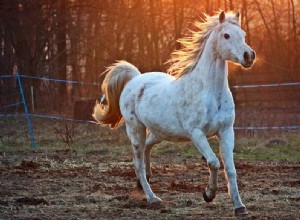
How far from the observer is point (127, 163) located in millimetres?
11234

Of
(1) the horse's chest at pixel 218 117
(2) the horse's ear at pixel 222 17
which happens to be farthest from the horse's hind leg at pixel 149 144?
(2) the horse's ear at pixel 222 17

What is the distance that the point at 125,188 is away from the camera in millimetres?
8508

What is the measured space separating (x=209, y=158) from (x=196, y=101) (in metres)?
0.57

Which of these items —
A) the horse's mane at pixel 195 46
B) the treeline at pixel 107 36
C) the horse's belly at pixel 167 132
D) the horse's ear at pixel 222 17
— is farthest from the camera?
the treeline at pixel 107 36

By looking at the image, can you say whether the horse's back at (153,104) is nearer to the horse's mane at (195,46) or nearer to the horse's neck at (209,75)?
the horse's mane at (195,46)

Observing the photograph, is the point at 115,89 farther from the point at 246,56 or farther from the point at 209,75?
the point at 246,56

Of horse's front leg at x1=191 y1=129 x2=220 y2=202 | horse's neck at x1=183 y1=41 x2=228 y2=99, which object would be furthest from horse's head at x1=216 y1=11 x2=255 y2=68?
horse's front leg at x1=191 y1=129 x2=220 y2=202

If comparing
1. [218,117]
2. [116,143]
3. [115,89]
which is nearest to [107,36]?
[116,143]

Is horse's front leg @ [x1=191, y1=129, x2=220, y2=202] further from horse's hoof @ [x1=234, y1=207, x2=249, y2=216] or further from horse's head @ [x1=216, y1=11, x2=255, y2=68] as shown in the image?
horse's head @ [x1=216, y1=11, x2=255, y2=68]

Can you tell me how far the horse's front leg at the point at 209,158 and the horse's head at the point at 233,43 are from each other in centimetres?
75

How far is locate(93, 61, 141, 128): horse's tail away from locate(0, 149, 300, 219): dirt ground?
81 cm

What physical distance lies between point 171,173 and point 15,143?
230 inches

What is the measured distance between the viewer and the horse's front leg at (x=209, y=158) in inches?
258

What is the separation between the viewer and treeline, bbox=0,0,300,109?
80.3ft
